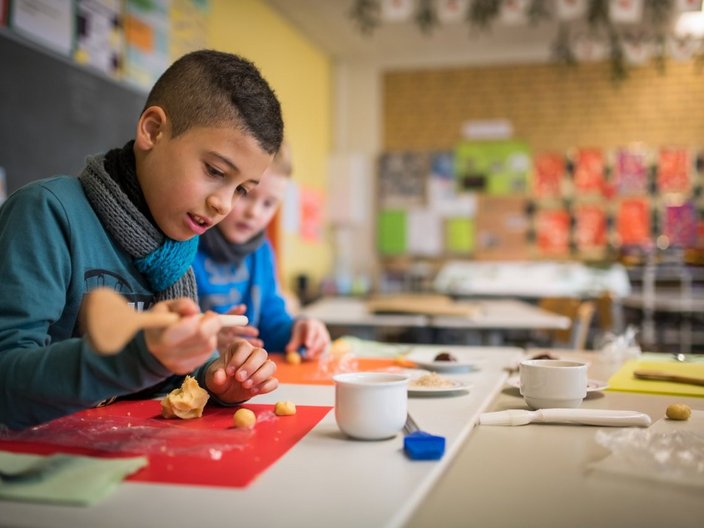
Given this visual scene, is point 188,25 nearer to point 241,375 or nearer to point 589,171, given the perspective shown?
point 241,375

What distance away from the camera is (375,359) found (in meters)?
1.69

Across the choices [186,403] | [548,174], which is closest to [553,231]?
[548,174]

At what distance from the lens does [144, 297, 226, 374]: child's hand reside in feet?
2.35

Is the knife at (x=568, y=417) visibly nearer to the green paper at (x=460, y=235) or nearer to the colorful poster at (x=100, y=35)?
the colorful poster at (x=100, y=35)

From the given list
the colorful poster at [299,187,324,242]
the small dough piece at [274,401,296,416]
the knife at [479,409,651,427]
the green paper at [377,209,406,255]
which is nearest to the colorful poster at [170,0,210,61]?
the colorful poster at [299,187,324,242]

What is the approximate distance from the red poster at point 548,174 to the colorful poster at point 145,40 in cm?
419

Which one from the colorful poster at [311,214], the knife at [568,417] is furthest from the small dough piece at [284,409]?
the colorful poster at [311,214]

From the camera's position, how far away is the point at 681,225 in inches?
259

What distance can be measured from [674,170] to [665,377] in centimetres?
590

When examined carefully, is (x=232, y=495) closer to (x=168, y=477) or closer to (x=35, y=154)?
(x=168, y=477)

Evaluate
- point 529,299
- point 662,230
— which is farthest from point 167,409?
point 662,230

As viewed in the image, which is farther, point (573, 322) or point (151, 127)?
point (573, 322)

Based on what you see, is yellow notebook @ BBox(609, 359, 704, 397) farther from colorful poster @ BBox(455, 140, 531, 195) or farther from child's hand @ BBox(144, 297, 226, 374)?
colorful poster @ BBox(455, 140, 531, 195)

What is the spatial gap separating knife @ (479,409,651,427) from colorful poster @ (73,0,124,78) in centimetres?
301
